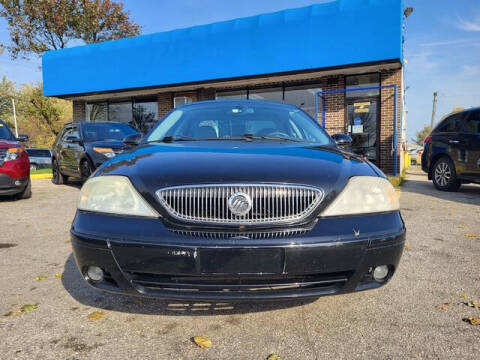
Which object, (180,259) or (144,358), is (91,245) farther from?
(144,358)

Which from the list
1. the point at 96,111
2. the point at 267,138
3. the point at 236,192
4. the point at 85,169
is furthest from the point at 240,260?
the point at 96,111

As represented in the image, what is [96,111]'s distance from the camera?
55.5 ft

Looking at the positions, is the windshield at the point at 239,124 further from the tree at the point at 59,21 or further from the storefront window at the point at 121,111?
the tree at the point at 59,21

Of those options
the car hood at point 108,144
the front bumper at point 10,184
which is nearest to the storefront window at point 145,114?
the car hood at point 108,144

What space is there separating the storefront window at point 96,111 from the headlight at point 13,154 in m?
10.3

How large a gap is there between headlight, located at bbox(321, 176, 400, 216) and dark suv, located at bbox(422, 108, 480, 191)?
6.28 metres

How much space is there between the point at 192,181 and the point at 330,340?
1.16 metres

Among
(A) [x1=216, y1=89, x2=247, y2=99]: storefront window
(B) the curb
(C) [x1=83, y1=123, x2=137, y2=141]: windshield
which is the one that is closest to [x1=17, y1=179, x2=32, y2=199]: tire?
(C) [x1=83, y1=123, x2=137, y2=141]: windshield

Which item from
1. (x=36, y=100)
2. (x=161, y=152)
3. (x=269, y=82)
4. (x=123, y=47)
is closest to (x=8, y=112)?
(x=36, y=100)

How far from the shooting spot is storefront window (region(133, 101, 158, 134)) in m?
15.4

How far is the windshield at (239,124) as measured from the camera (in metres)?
3.07

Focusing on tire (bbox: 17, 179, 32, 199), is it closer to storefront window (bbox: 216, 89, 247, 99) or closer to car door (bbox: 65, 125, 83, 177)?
car door (bbox: 65, 125, 83, 177)

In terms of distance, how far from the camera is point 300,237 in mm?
1830

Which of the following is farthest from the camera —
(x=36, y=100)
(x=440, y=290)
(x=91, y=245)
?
(x=36, y=100)
